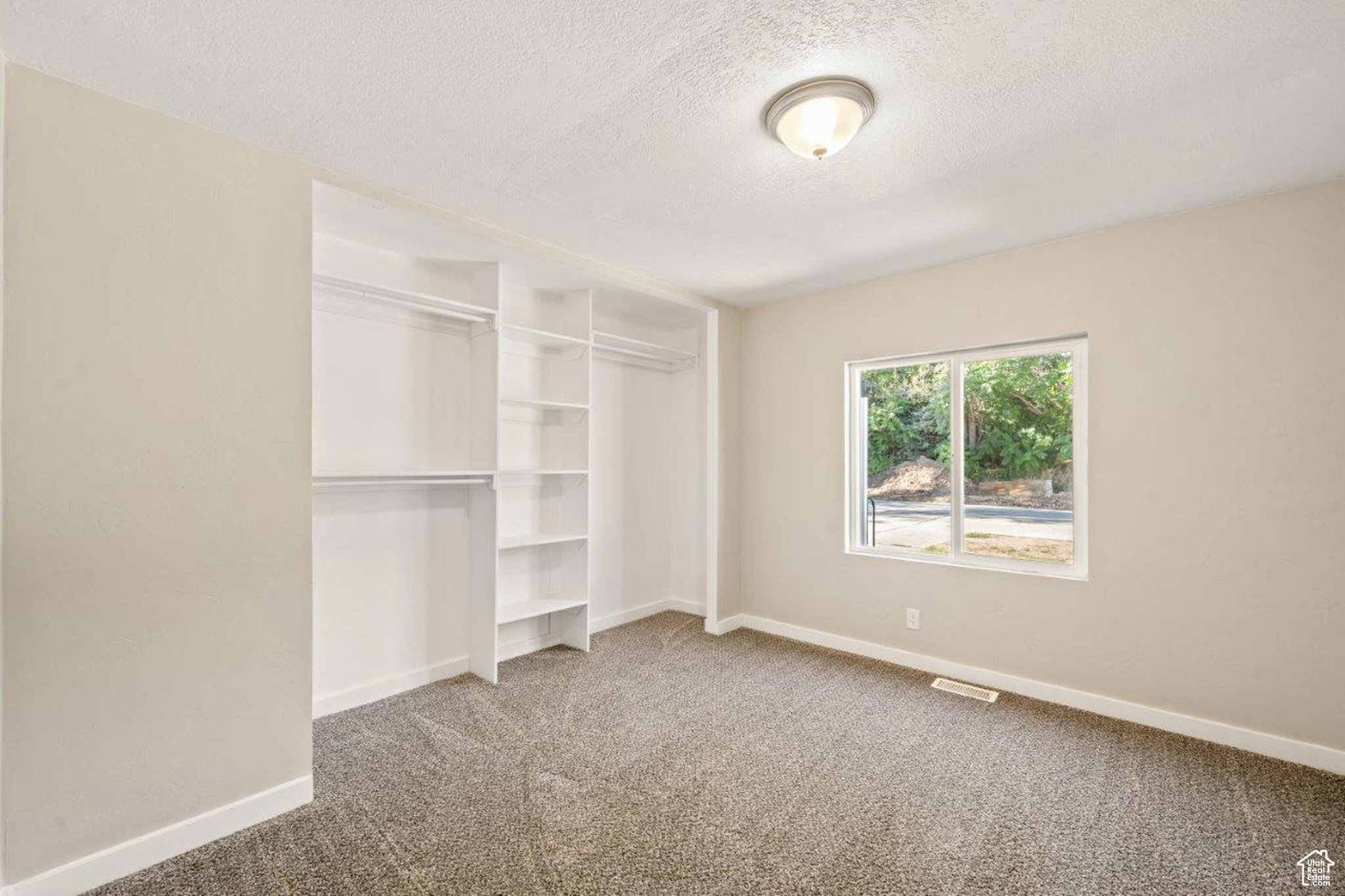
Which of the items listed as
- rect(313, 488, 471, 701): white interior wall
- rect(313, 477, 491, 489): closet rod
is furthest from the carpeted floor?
rect(313, 477, 491, 489): closet rod

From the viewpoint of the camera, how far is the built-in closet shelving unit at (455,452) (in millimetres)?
2973

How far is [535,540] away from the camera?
12.0 feet

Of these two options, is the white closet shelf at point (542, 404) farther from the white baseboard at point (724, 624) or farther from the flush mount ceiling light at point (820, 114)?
the flush mount ceiling light at point (820, 114)

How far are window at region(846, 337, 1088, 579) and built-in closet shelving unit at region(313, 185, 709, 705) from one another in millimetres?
1580

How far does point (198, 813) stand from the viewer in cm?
200

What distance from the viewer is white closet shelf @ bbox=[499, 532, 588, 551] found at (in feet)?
11.5

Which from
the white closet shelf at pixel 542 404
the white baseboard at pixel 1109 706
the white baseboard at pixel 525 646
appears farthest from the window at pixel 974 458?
the white baseboard at pixel 525 646

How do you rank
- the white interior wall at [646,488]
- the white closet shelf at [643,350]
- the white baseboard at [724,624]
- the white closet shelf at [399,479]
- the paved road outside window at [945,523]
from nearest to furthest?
the white closet shelf at [399,479]
the paved road outside window at [945,523]
the white closet shelf at [643,350]
the white baseboard at [724,624]
the white interior wall at [646,488]

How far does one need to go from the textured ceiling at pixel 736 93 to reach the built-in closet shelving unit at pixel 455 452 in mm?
614

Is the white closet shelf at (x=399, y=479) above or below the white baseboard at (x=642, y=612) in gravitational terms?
above

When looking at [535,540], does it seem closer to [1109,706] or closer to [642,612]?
[642,612]

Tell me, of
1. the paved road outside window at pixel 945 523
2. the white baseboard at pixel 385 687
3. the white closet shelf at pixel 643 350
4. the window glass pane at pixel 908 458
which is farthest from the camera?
the white closet shelf at pixel 643 350

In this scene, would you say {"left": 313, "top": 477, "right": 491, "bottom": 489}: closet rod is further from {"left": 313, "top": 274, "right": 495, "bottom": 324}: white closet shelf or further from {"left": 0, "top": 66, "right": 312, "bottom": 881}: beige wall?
{"left": 313, "top": 274, "right": 495, "bottom": 324}: white closet shelf

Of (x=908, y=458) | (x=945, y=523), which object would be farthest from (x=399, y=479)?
(x=945, y=523)
